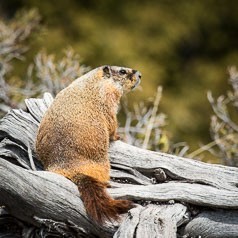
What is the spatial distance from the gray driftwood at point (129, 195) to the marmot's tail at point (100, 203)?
0.05m

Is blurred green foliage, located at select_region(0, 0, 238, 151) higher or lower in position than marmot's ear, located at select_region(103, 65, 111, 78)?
higher

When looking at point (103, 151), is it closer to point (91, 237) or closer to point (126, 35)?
point (91, 237)

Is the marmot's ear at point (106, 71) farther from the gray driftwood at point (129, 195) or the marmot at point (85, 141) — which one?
the gray driftwood at point (129, 195)

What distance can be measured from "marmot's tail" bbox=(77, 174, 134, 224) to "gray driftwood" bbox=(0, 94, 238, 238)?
5 cm

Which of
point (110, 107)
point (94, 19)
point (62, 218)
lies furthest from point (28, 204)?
point (94, 19)

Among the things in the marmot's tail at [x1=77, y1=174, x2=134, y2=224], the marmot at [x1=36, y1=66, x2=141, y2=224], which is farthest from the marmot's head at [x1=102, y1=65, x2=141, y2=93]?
the marmot's tail at [x1=77, y1=174, x2=134, y2=224]

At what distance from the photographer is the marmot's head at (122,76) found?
566 cm

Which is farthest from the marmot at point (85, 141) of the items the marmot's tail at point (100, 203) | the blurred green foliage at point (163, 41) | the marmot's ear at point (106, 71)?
the blurred green foliage at point (163, 41)

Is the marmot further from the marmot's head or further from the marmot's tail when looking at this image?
the marmot's head

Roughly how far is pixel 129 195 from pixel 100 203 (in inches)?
11.5

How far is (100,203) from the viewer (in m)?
4.55

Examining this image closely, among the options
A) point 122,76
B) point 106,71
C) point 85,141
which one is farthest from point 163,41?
point 85,141

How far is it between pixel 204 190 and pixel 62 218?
34.9 inches

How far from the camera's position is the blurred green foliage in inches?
494
